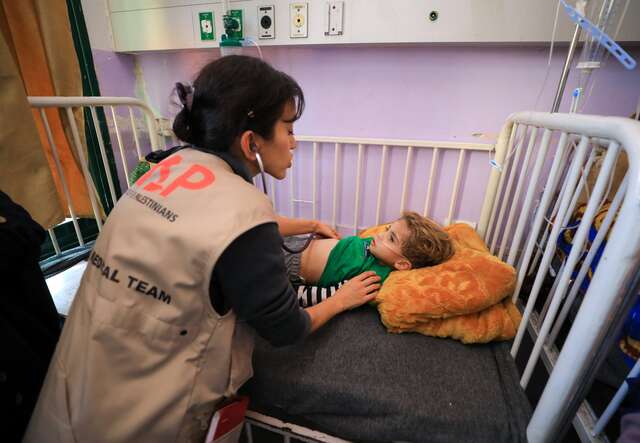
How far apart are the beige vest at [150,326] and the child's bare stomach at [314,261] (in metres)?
0.56

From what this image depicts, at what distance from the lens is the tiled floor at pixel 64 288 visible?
151 centimetres

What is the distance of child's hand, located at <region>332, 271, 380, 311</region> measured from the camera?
0.92 m

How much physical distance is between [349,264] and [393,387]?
1.44ft

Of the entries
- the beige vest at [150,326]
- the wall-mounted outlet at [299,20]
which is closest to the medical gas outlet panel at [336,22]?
the wall-mounted outlet at [299,20]

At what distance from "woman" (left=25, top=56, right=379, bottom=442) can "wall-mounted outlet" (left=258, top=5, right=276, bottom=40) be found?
1030mm

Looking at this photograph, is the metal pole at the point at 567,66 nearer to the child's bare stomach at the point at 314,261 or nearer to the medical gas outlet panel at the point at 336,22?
the medical gas outlet panel at the point at 336,22

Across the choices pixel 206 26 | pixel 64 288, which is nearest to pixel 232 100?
pixel 206 26

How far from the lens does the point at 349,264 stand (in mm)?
1090

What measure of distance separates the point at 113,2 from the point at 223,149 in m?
1.71

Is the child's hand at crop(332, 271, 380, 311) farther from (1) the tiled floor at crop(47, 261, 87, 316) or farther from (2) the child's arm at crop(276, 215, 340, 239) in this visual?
(1) the tiled floor at crop(47, 261, 87, 316)

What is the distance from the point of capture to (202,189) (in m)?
0.56

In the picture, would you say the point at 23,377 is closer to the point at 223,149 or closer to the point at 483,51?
the point at 223,149

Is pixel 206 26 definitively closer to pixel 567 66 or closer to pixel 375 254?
pixel 375 254

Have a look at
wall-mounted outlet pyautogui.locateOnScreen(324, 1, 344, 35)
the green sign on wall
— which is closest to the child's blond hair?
wall-mounted outlet pyautogui.locateOnScreen(324, 1, 344, 35)
